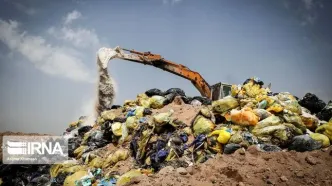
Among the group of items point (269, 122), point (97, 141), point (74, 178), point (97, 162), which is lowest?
point (74, 178)

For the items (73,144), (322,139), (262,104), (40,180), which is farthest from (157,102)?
(322,139)

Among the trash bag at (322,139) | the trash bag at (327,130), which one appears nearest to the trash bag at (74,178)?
the trash bag at (322,139)

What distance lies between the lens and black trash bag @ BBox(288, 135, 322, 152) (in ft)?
15.1

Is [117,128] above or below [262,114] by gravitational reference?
above

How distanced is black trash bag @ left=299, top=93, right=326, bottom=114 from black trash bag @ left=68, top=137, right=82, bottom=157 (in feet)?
19.7

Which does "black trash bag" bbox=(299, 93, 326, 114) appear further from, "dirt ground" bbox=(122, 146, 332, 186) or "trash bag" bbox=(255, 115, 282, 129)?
"dirt ground" bbox=(122, 146, 332, 186)

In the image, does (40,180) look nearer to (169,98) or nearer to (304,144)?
(169,98)

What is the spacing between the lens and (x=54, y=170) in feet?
21.5

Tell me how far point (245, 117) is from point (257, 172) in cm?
168

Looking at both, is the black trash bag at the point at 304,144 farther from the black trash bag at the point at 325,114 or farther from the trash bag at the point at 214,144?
the black trash bag at the point at 325,114

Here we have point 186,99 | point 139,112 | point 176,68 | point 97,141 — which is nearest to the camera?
point 97,141

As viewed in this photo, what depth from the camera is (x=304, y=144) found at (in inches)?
183

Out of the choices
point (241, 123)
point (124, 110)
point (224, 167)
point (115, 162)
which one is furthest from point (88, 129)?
point (224, 167)

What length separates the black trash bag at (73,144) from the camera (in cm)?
769
